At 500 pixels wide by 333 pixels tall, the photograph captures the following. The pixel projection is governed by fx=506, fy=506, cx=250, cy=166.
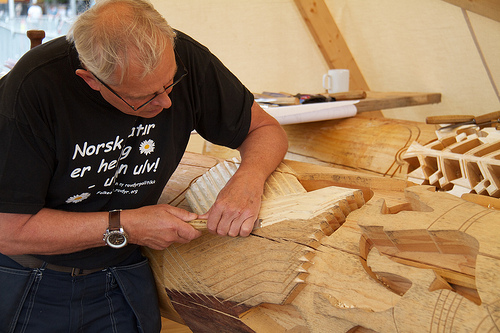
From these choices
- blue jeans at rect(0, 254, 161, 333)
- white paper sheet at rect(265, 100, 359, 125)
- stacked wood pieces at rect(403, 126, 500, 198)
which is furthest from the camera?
white paper sheet at rect(265, 100, 359, 125)

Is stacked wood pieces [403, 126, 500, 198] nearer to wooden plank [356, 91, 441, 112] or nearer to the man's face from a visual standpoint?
wooden plank [356, 91, 441, 112]

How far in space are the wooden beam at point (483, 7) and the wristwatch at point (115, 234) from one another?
2.73m

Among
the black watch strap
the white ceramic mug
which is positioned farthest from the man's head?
the white ceramic mug

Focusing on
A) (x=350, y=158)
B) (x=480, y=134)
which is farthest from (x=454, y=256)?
(x=350, y=158)

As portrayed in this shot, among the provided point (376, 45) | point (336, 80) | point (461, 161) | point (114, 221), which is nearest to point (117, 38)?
point (114, 221)

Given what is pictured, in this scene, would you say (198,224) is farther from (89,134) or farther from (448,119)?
(448,119)

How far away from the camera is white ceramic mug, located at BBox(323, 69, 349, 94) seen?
11.1 feet

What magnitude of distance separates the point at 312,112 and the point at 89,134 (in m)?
1.39

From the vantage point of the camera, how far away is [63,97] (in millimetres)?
1394

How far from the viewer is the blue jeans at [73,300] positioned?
158 centimetres

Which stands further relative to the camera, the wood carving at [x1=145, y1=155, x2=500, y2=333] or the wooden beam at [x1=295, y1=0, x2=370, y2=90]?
the wooden beam at [x1=295, y1=0, x2=370, y2=90]

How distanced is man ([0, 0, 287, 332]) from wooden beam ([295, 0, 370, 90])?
2.66 metres

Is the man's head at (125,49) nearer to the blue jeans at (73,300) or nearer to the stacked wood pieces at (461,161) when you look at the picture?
the blue jeans at (73,300)

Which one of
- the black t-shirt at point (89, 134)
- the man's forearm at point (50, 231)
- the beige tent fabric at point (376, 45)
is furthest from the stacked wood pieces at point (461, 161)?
the beige tent fabric at point (376, 45)
